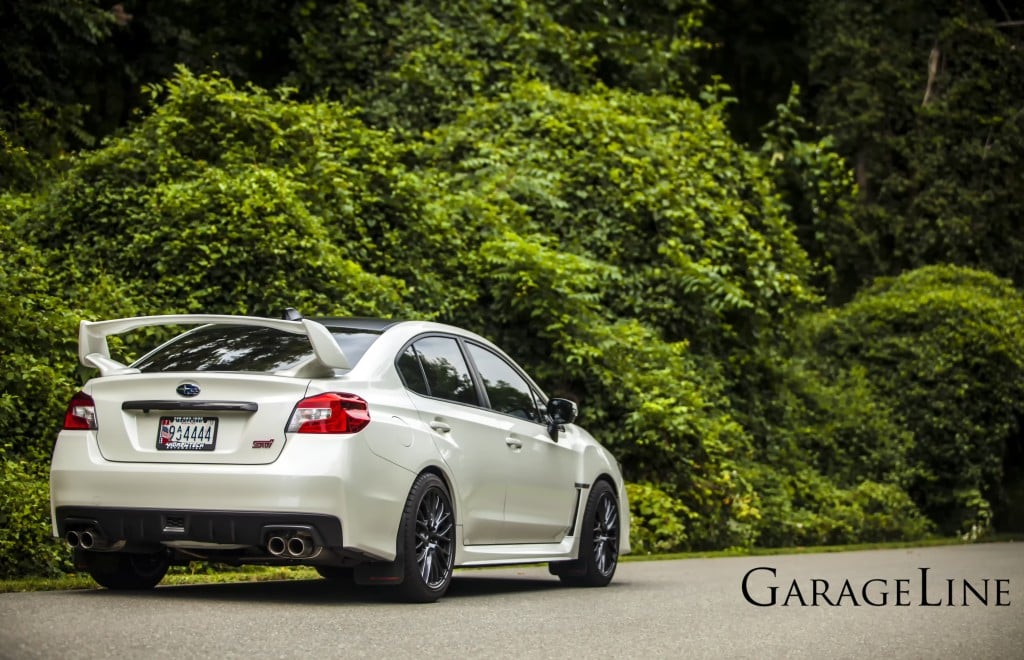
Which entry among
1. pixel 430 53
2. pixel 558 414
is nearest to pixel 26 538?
pixel 558 414

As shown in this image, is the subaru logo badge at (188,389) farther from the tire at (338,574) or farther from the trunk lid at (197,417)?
the tire at (338,574)

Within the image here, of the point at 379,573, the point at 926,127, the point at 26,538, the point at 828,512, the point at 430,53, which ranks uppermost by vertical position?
the point at 430,53

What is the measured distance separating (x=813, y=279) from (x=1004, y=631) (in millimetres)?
21885

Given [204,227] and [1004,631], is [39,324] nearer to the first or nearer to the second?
[204,227]

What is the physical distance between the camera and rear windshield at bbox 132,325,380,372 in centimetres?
847

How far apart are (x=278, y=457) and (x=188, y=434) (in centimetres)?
56

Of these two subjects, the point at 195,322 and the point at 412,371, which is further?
the point at 412,371

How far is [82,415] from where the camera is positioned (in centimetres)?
834

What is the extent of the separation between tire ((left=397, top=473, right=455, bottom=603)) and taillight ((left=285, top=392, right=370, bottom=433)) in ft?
2.31

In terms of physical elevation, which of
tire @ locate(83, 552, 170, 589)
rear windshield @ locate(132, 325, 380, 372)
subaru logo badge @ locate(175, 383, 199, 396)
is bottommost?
tire @ locate(83, 552, 170, 589)

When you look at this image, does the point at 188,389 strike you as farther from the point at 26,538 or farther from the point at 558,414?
the point at 558,414

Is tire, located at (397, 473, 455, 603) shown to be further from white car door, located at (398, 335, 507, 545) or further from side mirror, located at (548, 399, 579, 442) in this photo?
side mirror, located at (548, 399, 579, 442)

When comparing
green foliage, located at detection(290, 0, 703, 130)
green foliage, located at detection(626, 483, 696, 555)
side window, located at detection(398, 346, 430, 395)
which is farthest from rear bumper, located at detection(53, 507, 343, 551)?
green foliage, located at detection(290, 0, 703, 130)

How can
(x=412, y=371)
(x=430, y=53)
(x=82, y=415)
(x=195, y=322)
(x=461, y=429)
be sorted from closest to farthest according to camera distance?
(x=82, y=415), (x=195, y=322), (x=412, y=371), (x=461, y=429), (x=430, y=53)
